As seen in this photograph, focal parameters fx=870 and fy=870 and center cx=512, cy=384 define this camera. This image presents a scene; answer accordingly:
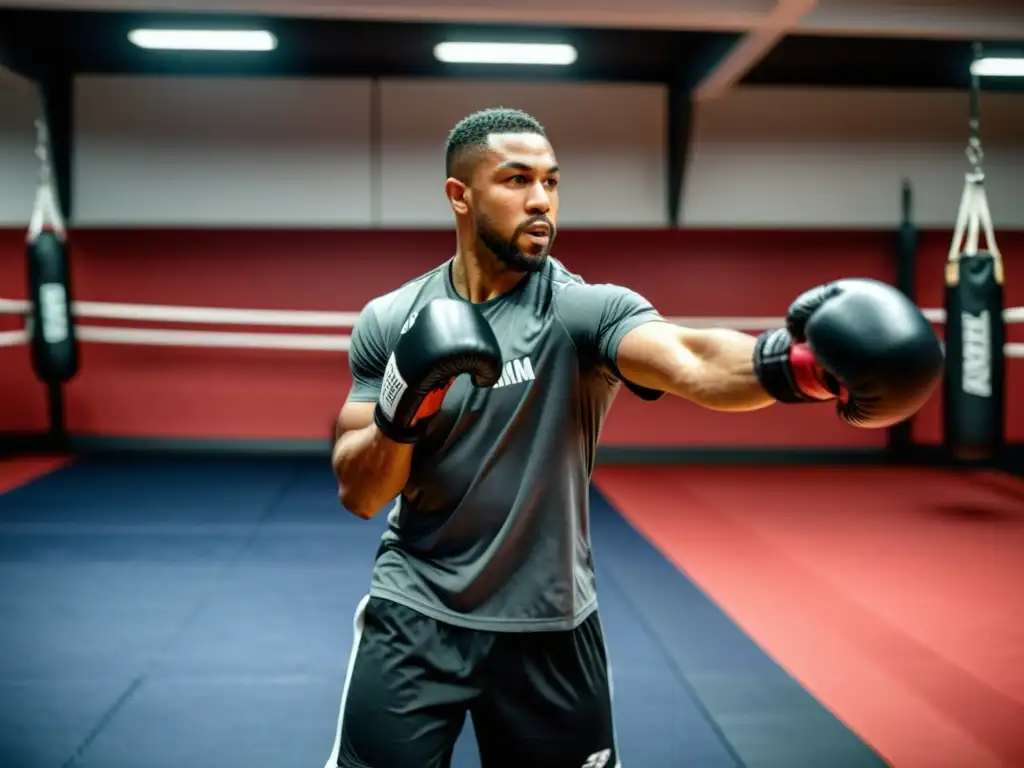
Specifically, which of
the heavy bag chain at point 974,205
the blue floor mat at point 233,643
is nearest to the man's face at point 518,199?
the blue floor mat at point 233,643

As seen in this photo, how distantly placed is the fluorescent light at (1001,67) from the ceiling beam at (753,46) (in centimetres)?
134

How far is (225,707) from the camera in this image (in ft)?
7.77

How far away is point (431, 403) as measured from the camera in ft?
4.00

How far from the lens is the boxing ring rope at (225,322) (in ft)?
19.3

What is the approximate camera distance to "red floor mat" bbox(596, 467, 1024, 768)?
2375 mm

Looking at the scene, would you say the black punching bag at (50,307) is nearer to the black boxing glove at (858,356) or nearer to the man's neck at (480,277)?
the man's neck at (480,277)

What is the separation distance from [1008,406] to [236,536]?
538cm

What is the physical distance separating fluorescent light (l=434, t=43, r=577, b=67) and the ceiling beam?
88 centimetres

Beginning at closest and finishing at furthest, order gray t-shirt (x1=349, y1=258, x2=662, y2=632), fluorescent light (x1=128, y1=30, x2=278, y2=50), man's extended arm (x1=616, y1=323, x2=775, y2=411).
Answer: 1. man's extended arm (x1=616, y1=323, x2=775, y2=411)
2. gray t-shirt (x1=349, y1=258, x2=662, y2=632)
3. fluorescent light (x1=128, y1=30, x2=278, y2=50)

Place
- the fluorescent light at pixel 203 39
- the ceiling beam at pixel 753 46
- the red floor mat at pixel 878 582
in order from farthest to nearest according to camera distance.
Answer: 1. the fluorescent light at pixel 203 39
2. the ceiling beam at pixel 753 46
3. the red floor mat at pixel 878 582

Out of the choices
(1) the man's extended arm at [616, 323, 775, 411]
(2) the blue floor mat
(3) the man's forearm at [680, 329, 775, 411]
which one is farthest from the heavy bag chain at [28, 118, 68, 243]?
(3) the man's forearm at [680, 329, 775, 411]

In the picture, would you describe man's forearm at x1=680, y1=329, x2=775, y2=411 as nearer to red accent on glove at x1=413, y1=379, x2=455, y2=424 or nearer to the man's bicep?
red accent on glove at x1=413, y1=379, x2=455, y2=424

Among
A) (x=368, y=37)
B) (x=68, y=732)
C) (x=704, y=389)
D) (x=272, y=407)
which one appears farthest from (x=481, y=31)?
(x=704, y=389)

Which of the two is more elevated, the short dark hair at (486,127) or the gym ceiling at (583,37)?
the gym ceiling at (583,37)
